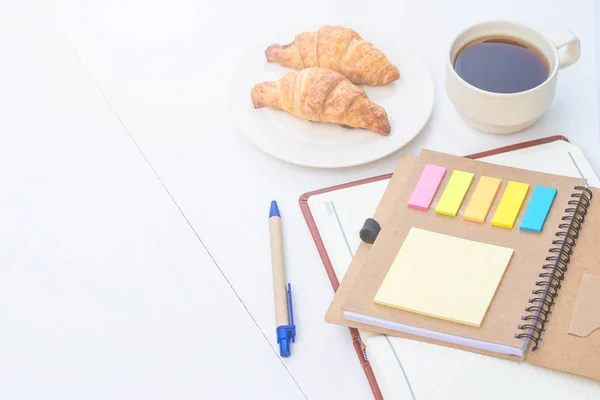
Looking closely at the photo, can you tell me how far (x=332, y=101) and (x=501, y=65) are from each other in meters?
0.21

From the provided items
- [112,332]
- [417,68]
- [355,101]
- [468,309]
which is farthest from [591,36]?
[112,332]

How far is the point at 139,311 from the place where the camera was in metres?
0.83

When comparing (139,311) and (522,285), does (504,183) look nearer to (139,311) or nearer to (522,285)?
(522,285)

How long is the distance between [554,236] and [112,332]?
18.6 inches

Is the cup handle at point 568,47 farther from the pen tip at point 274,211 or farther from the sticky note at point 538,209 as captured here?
the pen tip at point 274,211

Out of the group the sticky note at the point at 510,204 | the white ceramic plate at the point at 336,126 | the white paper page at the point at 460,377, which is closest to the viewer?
the white paper page at the point at 460,377

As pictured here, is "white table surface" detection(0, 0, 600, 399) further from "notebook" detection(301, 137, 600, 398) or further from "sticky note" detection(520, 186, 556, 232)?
"sticky note" detection(520, 186, 556, 232)

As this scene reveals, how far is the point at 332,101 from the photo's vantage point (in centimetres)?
92

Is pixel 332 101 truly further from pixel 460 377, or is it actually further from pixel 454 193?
pixel 460 377

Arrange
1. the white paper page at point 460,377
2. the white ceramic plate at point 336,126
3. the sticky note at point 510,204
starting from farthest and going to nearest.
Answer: the white ceramic plate at point 336,126 < the sticky note at point 510,204 < the white paper page at point 460,377

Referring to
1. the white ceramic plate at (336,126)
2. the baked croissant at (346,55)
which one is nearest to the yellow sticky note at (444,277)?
the white ceramic plate at (336,126)

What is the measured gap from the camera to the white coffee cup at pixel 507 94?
87cm

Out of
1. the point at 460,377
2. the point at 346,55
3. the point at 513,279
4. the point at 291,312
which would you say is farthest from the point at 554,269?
the point at 346,55

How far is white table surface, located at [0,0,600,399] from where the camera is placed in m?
0.79
